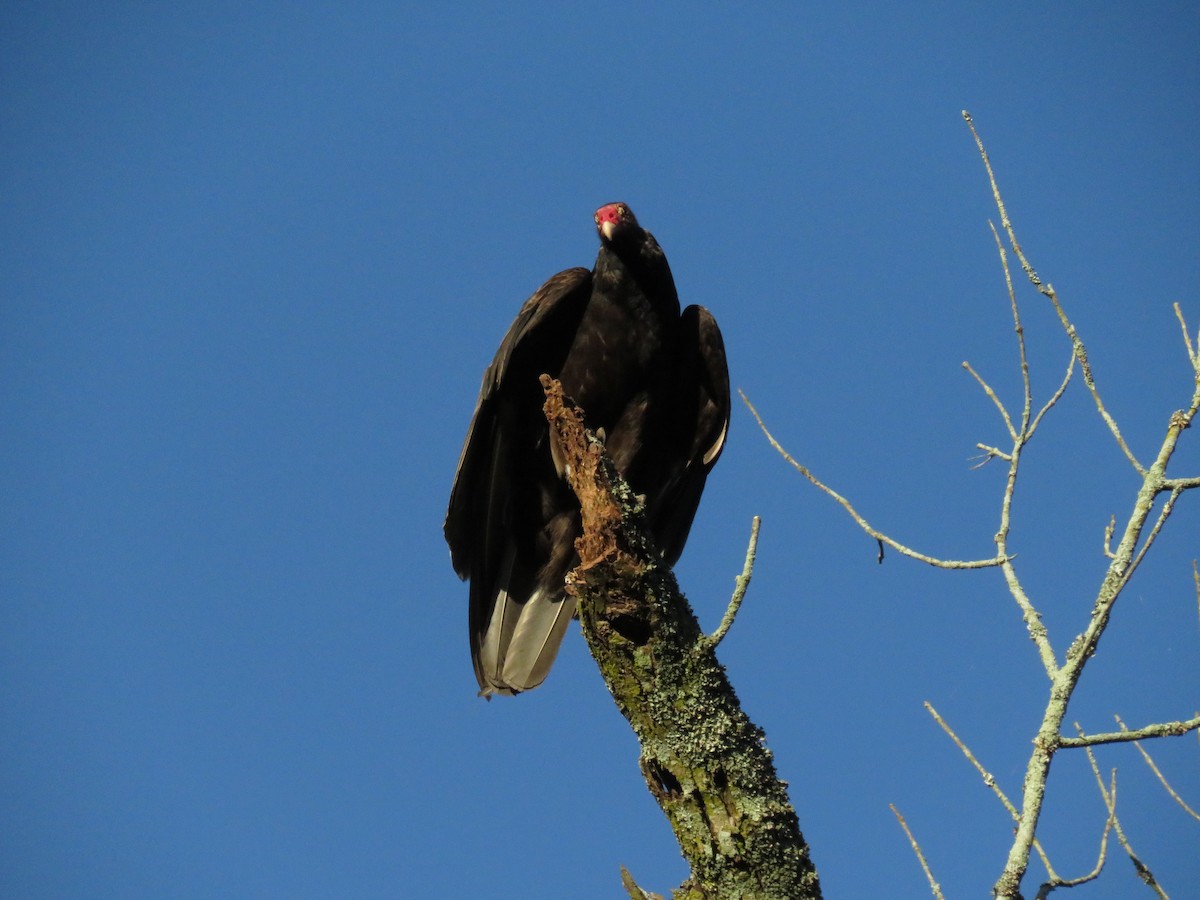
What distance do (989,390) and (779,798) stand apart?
102 cm

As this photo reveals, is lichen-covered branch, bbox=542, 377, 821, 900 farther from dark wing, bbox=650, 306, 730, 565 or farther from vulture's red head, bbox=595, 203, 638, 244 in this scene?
vulture's red head, bbox=595, 203, 638, 244

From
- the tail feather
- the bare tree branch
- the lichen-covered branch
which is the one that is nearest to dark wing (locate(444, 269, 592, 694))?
the tail feather

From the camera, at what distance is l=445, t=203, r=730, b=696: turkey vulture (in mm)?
3994

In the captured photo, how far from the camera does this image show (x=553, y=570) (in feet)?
13.4

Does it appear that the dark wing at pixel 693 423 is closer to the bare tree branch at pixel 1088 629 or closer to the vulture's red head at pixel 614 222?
the vulture's red head at pixel 614 222

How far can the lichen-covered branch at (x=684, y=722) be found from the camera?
2193 millimetres

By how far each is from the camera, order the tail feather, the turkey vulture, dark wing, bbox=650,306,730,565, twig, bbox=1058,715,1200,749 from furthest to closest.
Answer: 1. dark wing, bbox=650,306,730,565
2. the turkey vulture
3. the tail feather
4. twig, bbox=1058,715,1200,749

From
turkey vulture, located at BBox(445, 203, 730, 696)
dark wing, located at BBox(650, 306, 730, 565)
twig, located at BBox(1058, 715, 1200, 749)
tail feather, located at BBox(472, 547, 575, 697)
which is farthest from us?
dark wing, located at BBox(650, 306, 730, 565)

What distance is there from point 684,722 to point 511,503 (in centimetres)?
189

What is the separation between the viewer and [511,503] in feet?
13.5

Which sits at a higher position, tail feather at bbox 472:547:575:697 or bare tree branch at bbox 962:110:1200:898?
tail feather at bbox 472:547:575:697

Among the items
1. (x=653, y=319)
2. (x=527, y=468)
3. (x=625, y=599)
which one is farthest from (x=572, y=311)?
(x=625, y=599)

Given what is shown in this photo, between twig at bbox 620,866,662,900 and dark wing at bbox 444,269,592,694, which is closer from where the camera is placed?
twig at bbox 620,866,662,900

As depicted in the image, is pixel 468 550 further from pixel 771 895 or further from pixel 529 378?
pixel 771 895
